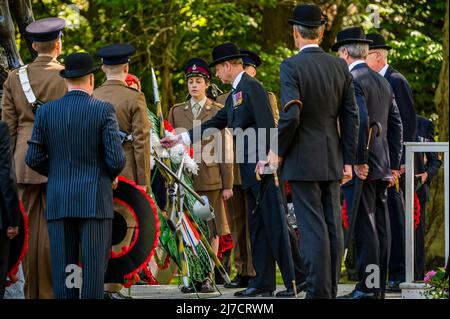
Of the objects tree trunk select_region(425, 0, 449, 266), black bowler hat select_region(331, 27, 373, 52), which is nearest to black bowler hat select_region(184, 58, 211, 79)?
black bowler hat select_region(331, 27, 373, 52)

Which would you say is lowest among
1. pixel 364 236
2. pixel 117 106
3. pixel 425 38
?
pixel 425 38

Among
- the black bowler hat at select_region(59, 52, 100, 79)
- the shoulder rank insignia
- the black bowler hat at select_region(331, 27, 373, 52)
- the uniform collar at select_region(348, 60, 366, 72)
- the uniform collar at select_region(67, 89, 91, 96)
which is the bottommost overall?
the shoulder rank insignia

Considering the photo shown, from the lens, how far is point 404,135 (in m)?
11.4

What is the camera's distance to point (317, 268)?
919cm

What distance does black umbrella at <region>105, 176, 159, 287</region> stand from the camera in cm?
948

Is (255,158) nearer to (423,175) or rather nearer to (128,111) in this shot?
(128,111)

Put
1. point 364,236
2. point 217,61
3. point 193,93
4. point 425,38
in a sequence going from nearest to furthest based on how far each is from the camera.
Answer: point 364,236 < point 217,61 < point 193,93 < point 425,38

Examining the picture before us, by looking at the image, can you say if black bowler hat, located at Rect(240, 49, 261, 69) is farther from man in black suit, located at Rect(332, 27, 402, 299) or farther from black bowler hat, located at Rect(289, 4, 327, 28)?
black bowler hat, located at Rect(289, 4, 327, 28)

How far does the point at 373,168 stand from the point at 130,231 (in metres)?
1.98

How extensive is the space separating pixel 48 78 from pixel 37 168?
102cm

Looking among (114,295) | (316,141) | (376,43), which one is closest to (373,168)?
(316,141)

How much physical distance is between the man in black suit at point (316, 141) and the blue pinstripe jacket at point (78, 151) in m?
1.25
